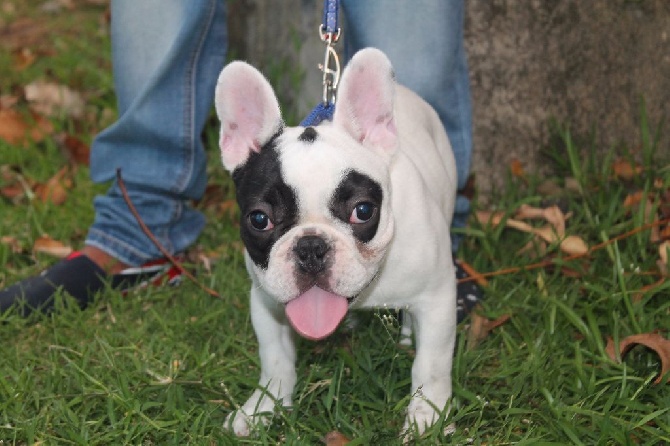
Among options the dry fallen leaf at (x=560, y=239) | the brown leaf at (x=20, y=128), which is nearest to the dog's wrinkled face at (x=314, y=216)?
the dry fallen leaf at (x=560, y=239)

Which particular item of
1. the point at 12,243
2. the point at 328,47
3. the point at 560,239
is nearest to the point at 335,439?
the point at 328,47

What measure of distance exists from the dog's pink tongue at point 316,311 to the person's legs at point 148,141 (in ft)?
3.90

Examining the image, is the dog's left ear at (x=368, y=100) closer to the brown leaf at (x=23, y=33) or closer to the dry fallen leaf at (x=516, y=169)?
the dry fallen leaf at (x=516, y=169)

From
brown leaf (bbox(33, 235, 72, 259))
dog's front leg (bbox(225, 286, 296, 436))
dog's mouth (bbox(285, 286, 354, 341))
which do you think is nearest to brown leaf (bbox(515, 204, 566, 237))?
dog's front leg (bbox(225, 286, 296, 436))

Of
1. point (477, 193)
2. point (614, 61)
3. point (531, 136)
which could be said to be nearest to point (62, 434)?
point (477, 193)

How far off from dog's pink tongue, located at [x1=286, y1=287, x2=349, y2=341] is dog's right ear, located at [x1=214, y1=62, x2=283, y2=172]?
37 centimetres

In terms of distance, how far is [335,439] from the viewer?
2363 millimetres

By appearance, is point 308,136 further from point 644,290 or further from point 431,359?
point 644,290

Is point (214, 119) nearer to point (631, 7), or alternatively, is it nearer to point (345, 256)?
point (631, 7)

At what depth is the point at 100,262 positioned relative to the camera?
3338 mm

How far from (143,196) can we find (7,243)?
0.60 m

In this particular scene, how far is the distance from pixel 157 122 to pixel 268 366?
1.05m

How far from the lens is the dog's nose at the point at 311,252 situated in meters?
2.11

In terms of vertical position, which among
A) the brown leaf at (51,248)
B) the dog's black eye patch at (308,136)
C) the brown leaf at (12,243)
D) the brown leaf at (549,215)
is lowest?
the brown leaf at (12,243)
